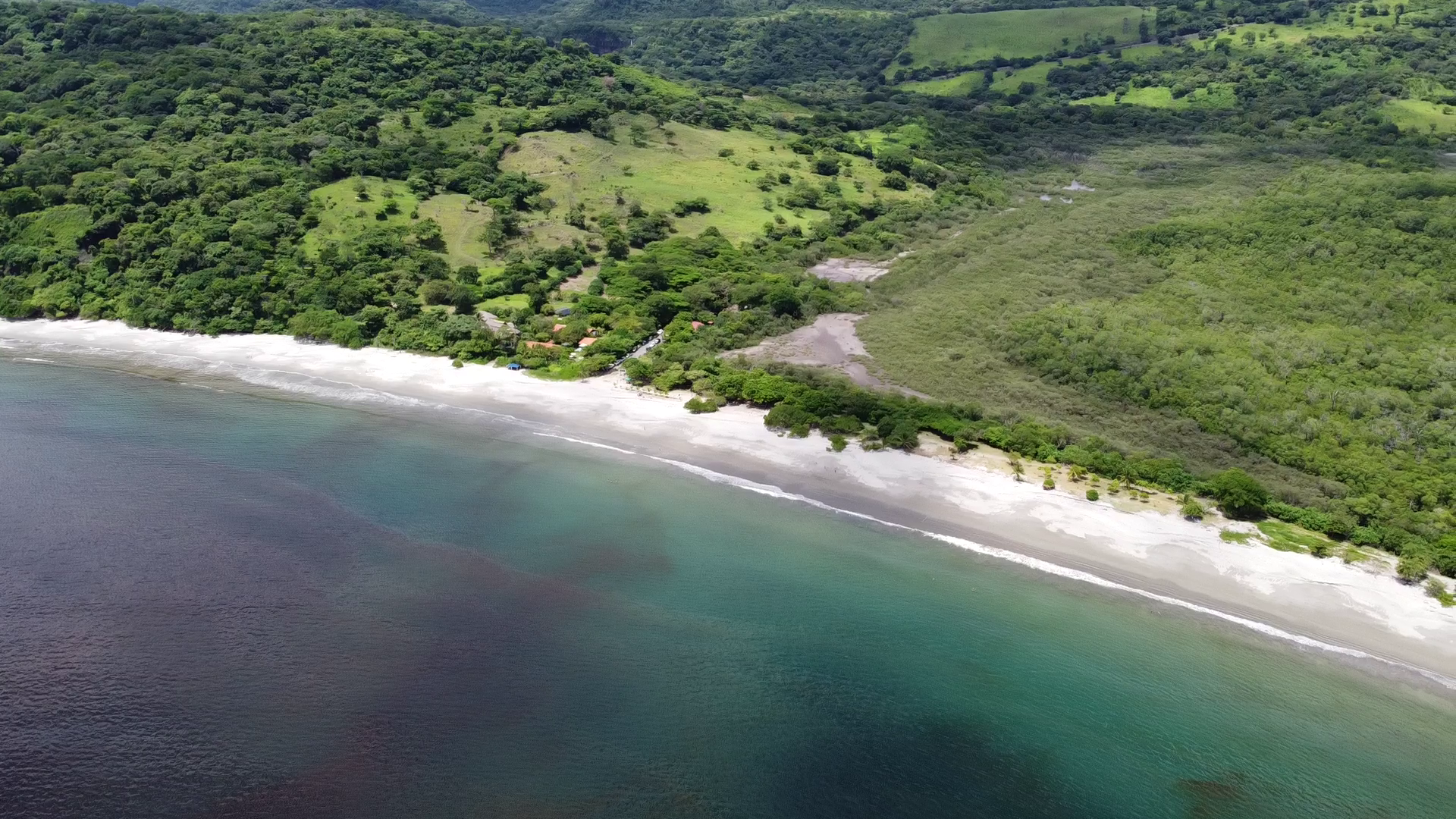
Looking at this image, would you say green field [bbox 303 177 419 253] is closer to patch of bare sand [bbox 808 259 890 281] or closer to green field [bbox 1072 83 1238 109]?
patch of bare sand [bbox 808 259 890 281]

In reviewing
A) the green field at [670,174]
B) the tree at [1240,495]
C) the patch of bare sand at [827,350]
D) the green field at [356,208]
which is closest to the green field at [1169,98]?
the green field at [670,174]

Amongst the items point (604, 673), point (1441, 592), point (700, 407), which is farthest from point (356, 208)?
point (1441, 592)

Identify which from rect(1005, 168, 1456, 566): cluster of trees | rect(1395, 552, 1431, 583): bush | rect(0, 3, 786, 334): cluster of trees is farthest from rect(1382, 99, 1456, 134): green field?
rect(1395, 552, 1431, 583): bush

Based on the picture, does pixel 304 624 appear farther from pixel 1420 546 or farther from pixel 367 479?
pixel 1420 546

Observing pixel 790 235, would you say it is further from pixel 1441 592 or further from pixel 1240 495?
pixel 1441 592

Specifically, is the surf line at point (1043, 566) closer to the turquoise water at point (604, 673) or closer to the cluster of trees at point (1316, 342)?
the turquoise water at point (604, 673)

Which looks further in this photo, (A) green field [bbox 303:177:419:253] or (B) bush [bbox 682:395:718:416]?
(A) green field [bbox 303:177:419:253]
